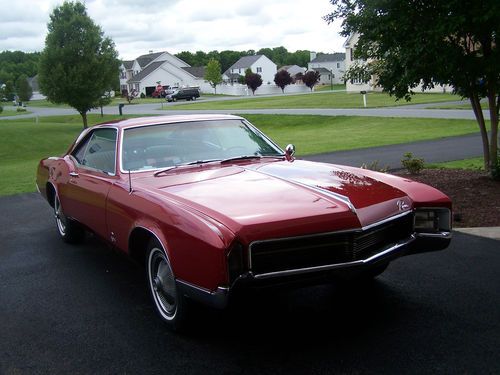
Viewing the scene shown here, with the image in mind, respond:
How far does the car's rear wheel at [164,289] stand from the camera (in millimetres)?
3742

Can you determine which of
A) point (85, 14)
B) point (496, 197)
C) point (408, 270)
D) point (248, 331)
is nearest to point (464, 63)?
point (496, 197)

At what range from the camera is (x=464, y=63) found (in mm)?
7527

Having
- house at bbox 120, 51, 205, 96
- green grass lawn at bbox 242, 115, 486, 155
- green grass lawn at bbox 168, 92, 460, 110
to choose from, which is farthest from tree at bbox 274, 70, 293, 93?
green grass lawn at bbox 242, 115, 486, 155

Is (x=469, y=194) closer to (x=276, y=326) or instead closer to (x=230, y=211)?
(x=276, y=326)

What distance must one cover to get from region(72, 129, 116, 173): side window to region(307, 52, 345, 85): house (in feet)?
329

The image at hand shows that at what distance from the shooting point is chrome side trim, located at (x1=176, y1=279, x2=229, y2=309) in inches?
126

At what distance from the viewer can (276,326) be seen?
154 inches

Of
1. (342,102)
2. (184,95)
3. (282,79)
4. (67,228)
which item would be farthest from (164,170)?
(282,79)

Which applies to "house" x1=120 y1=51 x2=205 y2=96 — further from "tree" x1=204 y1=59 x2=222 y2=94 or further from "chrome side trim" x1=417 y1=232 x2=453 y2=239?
"chrome side trim" x1=417 y1=232 x2=453 y2=239

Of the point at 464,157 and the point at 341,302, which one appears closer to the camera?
the point at 341,302

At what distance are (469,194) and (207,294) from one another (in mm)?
5660

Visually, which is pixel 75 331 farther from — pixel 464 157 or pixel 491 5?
pixel 464 157

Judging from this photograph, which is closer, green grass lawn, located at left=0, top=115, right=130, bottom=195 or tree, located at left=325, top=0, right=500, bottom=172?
tree, located at left=325, top=0, right=500, bottom=172

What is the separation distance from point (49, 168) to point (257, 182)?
3.64 metres
